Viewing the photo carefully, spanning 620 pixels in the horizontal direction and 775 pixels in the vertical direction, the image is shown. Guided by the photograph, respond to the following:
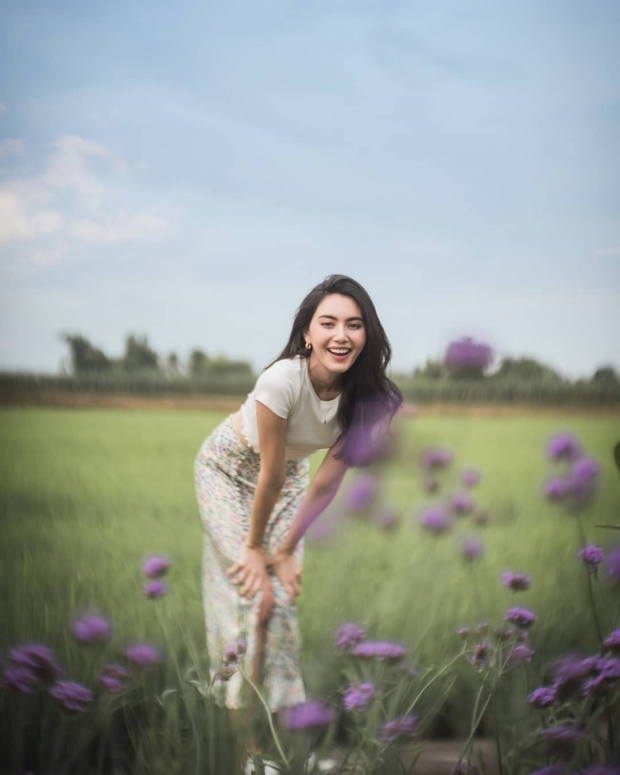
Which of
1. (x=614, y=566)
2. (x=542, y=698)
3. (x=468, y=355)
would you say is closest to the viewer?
(x=542, y=698)

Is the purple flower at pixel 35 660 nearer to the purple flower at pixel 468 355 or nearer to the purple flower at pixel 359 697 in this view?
the purple flower at pixel 359 697

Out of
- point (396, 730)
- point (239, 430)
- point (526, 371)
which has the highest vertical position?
point (526, 371)

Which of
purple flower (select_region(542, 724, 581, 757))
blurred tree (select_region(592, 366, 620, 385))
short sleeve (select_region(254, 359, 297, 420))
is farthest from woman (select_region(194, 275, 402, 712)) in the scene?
blurred tree (select_region(592, 366, 620, 385))

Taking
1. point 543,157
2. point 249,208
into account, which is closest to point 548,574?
point 543,157

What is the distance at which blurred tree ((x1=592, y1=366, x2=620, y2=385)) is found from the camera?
5.57ft

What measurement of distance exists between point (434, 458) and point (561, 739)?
0.66 meters

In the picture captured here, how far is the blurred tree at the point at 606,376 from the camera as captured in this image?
1.70 m

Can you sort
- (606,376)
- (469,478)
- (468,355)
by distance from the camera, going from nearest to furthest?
(468,355) < (469,478) < (606,376)

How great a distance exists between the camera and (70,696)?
3.37 feet

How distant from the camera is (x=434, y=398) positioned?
1.58m

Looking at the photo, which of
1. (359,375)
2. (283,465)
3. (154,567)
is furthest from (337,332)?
(154,567)

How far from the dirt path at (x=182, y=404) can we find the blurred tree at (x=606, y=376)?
0.43 feet

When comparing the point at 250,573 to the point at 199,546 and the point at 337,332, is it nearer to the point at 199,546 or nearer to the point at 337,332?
the point at 199,546

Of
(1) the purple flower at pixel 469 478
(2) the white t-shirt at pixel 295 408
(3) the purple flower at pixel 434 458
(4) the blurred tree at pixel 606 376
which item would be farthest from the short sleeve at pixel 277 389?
(4) the blurred tree at pixel 606 376
